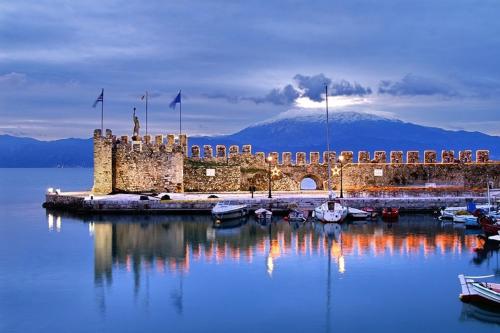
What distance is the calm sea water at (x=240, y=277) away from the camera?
48.4 feet

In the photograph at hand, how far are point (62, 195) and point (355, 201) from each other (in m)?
13.9

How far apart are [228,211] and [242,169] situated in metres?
6.22

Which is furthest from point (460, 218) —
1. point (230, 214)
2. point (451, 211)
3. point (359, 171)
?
point (230, 214)

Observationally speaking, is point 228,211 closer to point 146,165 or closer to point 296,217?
point 296,217

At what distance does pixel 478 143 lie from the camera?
149m

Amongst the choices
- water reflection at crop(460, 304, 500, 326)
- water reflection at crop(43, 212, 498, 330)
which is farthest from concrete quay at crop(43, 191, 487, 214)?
water reflection at crop(460, 304, 500, 326)

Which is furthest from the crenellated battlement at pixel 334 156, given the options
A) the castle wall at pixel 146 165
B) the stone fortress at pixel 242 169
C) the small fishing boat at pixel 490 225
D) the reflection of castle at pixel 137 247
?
the small fishing boat at pixel 490 225

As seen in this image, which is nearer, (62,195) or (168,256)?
(168,256)

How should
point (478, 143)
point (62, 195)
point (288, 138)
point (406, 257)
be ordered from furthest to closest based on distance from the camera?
point (288, 138) → point (478, 143) → point (62, 195) → point (406, 257)

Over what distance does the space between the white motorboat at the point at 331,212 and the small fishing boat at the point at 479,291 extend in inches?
504

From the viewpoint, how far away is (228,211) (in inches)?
1142

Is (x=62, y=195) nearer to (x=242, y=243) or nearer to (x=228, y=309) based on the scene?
(x=242, y=243)

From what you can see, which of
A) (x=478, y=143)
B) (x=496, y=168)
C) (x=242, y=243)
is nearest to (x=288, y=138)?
(x=478, y=143)

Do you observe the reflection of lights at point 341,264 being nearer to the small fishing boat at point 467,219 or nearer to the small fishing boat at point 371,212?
the small fishing boat at point 467,219
